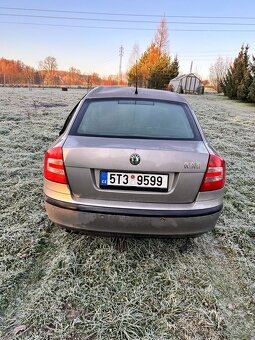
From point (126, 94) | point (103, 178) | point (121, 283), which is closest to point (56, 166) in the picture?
point (103, 178)

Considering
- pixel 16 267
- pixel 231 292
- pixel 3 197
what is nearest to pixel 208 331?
pixel 231 292

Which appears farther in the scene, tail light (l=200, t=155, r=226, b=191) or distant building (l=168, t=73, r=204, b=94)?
distant building (l=168, t=73, r=204, b=94)

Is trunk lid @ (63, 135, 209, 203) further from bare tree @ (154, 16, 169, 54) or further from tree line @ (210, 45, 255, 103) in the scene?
bare tree @ (154, 16, 169, 54)

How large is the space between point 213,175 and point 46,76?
213ft

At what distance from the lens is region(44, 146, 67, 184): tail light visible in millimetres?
2127

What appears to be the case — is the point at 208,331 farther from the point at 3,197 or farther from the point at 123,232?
the point at 3,197

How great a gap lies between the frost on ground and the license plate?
0.83m

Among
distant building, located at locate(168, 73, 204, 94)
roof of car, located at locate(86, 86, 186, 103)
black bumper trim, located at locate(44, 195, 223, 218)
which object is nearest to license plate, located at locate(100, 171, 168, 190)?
black bumper trim, located at locate(44, 195, 223, 218)

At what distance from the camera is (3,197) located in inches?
146

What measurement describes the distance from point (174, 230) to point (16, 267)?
1.43m

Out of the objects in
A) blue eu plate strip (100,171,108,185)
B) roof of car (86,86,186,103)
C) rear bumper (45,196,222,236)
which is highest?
roof of car (86,86,186,103)

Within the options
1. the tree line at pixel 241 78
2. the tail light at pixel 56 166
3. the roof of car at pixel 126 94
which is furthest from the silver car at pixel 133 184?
the tree line at pixel 241 78

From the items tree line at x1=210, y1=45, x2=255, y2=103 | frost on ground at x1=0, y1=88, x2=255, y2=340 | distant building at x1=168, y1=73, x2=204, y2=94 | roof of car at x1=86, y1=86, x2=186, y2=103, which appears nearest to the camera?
frost on ground at x1=0, y1=88, x2=255, y2=340

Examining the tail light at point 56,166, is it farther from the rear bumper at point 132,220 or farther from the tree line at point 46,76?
the tree line at point 46,76
